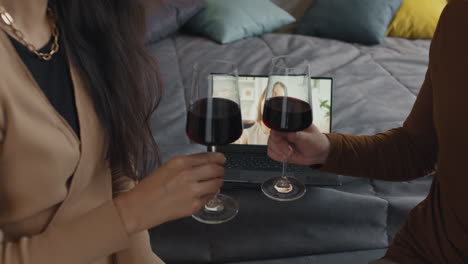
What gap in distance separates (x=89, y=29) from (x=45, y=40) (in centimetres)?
10

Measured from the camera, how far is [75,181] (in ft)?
3.25

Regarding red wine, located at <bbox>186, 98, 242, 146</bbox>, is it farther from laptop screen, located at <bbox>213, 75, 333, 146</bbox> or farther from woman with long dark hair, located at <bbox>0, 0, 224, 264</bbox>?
laptop screen, located at <bbox>213, 75, 333, 146</bbox>

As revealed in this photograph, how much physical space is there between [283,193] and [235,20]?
1581 millimetres

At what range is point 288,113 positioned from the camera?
107cm

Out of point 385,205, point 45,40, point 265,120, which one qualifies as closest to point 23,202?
point 45,40

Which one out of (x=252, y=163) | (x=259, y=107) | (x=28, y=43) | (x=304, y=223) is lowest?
(x=304, y=223)

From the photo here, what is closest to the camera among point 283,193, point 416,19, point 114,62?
point 114,62

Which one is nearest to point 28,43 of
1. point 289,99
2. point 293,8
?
point 289,99

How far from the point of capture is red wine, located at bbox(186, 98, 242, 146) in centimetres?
94

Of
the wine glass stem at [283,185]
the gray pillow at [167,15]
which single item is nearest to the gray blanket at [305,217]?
the wine glass stem at [283,185]

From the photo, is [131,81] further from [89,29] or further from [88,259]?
[88,259]

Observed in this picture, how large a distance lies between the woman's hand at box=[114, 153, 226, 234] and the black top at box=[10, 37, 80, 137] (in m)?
0.22

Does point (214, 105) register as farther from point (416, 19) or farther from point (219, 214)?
point (416, 19)

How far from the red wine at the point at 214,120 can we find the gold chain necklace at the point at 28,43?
33cm
